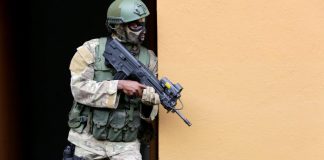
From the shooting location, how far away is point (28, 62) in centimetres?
572

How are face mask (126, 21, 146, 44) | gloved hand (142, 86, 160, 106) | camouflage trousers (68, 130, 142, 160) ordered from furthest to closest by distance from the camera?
camouflage trousers (68, 130, 142, 160)
face mask (126, 21, 146, 44)
gloved hand (142, 86, 160, 106)

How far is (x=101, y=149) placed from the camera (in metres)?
3.79

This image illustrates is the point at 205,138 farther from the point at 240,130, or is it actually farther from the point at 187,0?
the point at 187,0

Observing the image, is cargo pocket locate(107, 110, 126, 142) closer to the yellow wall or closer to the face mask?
the yellow wall

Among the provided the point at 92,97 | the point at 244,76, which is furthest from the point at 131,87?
the point at 244,76

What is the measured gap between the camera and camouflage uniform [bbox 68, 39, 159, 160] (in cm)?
362

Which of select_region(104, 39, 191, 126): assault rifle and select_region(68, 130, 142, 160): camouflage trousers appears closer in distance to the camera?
select_region(104, 39, 191, 126): assault rifle

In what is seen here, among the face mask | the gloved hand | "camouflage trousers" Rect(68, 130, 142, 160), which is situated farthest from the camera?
"camouflage trousers" Rect(68, 130, 142, 160)

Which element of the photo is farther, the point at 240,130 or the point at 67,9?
the point at 67,9

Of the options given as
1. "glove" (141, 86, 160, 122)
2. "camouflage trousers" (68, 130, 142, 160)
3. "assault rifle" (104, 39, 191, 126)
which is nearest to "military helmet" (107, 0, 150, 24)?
"assault rifle" (104, 39, 191, 126)

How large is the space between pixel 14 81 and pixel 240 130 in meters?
2.07

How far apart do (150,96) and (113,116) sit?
0.30 m

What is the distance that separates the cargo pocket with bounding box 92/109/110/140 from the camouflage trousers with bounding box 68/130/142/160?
6 cm

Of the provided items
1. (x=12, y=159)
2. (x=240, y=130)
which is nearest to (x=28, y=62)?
(x=12, y=159)
